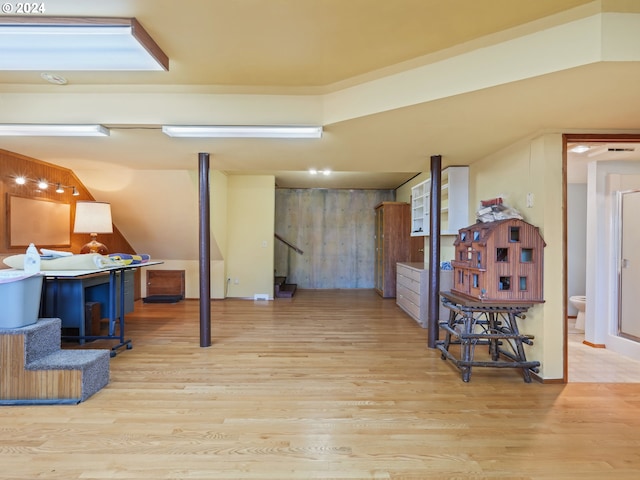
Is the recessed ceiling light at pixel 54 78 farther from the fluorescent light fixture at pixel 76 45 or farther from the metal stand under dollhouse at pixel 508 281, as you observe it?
the metal stand under dollhouse at pixel 508 281

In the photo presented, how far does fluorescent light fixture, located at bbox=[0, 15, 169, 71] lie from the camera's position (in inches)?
69.6

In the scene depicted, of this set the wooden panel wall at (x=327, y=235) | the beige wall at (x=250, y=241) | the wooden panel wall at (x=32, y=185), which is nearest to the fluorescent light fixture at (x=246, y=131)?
the wooden panel wall at (x=32, y=185)

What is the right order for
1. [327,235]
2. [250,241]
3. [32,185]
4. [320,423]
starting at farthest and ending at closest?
[327,235] → [250,241] → [32,185] → [320,423]

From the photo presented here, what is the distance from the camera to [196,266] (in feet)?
20.4

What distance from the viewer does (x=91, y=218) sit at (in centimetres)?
413

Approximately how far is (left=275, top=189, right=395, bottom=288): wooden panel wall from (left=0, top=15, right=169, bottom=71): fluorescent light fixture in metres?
5.56

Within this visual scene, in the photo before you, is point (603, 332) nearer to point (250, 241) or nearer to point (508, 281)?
point (508, 281)

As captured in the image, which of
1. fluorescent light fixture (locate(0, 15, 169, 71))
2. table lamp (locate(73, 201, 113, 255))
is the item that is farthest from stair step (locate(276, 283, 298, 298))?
fluorescent light fixture (locate(0, 15, 169, 71))

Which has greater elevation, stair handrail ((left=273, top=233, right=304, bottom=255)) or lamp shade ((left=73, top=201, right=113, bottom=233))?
lamp shade ((left=73, top=201, right=113, bottom=233))

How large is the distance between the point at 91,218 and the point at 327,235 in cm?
478

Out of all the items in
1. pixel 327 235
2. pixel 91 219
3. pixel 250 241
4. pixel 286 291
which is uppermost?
pixel 91 219

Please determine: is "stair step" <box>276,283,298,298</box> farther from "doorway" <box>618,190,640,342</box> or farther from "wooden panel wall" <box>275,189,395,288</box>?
"doorway" <box>618,190,640,342</box>

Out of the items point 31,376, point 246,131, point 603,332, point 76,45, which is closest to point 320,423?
point 31,376

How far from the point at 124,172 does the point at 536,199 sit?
5090 millimetres
